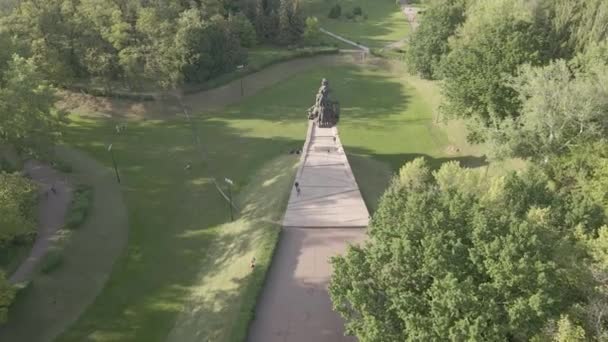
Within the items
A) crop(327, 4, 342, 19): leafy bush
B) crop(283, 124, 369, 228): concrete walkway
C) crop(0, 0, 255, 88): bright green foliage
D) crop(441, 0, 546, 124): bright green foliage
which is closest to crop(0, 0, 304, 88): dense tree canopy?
crop(0, 0, 255, 88): bright green foliage

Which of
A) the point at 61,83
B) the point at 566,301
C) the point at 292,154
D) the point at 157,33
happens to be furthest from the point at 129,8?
the point at 566,301

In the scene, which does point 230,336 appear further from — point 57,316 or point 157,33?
point 157,33

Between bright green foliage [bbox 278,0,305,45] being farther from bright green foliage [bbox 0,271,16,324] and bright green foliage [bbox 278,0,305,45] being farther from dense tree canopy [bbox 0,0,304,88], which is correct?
bright green foliage [bbox 0,271,16,324]

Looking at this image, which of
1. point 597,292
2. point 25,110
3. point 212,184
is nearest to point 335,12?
point 212,184

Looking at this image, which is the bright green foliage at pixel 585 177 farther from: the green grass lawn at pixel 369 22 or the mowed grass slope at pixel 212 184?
the green grass lawn at pixel 369 22

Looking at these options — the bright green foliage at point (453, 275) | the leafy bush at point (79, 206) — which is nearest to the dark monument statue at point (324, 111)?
the bright green foliage at point (453, 275)

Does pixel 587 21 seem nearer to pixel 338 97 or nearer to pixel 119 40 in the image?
pixel 338 97
